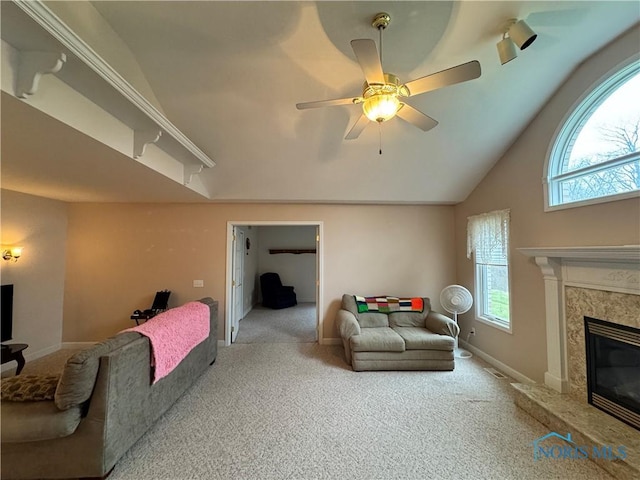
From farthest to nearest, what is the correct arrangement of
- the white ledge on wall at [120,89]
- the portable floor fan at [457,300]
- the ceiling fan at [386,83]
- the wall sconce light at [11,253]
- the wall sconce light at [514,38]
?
1. the portable floor fan at [457,300]
2. the wall sconce light at [11,253]
3. the wall sconce light at [514,38]
4. the ceiling fan at [386,83]
5. the white ledge on wall at [120,89]

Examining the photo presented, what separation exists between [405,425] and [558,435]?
1.20 m

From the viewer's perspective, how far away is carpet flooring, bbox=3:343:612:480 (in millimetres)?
1848

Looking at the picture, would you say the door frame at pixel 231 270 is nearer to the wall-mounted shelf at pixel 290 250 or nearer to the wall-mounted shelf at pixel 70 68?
the wall-mounted shelf at pixel 70 68

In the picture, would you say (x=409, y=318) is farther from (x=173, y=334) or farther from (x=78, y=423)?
(x=78, y=423)

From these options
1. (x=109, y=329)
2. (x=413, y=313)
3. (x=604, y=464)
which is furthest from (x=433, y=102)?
(x=109, y=329)

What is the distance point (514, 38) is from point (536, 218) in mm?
1848

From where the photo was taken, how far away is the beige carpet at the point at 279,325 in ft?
15.3

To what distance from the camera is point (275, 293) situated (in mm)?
7242

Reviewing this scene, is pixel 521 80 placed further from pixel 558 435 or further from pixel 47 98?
pixel 47 98

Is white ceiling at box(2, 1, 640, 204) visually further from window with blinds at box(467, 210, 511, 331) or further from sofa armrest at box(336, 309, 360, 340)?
sofa armrest at box(336, 309, 360, 340)

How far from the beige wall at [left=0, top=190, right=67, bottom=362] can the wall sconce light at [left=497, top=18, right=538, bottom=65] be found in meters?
5.56

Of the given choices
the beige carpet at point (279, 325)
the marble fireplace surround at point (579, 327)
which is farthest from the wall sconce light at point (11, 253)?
the marble fireplace surround at point (579, 327)

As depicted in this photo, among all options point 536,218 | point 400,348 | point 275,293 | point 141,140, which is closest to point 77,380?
point 141,140

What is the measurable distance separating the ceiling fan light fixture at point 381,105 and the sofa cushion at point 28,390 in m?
2.80
